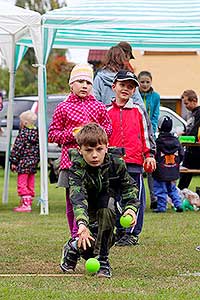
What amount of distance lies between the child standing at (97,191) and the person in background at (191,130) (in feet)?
24.4

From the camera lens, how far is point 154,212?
14141mm

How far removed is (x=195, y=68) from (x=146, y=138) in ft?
82.8

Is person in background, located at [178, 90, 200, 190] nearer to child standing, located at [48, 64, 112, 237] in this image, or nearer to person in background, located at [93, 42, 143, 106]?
person in background, located at [93, 42, 143, 106]

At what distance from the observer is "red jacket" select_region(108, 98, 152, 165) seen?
32.0 feet

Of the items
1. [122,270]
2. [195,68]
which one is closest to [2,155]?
[195,68]

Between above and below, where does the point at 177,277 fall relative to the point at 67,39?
below

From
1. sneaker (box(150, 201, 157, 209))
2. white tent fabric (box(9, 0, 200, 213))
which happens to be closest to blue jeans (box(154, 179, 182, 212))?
sneaker (box(150, 201, 157, 209))

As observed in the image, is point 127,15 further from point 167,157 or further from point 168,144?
point 167,157

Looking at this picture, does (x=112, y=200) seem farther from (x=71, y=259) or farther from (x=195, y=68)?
(x=195, y=68)

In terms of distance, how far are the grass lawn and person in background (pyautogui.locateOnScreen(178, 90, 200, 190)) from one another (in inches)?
91.7

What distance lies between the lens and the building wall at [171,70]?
3484cm

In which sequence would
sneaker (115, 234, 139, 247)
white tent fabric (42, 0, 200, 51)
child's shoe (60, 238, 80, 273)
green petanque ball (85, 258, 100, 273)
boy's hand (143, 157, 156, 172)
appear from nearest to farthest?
green petanque ball (85, 258, 100, 273), child's shoe (60, 238, 80, 273), boy's hand (143, 157, 156, 172), sneaker (115, 234, 139, 247), white tent fabric (42, 0, 200, 51)

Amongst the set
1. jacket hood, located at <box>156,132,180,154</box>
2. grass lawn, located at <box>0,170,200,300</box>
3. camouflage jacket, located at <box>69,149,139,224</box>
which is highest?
jacket hood, located at <box>156,132,180,154</box>

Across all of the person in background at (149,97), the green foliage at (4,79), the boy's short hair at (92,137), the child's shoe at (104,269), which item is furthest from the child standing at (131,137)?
the green foliage at (4,79)
